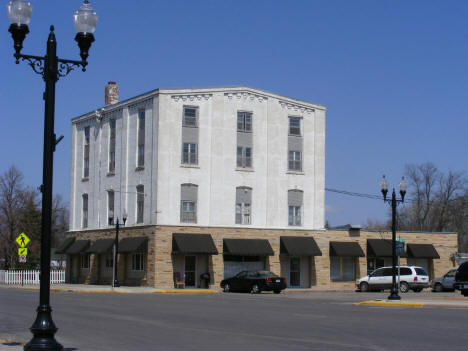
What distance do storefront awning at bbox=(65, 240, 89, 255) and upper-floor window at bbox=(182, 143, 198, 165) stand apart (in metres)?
12.2

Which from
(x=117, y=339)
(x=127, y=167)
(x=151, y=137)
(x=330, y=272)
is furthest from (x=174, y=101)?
(x=117, y=339)

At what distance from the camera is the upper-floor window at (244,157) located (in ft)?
175

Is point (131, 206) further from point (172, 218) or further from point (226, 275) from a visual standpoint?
point (226, 275)

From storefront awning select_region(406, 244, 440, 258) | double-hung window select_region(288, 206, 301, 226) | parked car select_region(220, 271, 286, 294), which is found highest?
double-hung window select_region(288, 206, 301, 226)

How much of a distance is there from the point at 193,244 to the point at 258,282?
7123mm

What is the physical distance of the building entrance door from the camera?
51.2 meters

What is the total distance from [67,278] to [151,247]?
49.4 feet

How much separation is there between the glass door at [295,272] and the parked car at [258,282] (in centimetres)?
912

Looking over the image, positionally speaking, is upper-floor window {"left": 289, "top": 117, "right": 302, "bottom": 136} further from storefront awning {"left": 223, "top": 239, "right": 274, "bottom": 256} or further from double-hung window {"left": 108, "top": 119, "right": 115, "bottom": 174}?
double-hung window {"left": 108, "top": 119, "right": 115, "bottom": 174}

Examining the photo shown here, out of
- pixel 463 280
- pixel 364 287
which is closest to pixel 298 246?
pixel 364 287

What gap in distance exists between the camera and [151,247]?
5016cm

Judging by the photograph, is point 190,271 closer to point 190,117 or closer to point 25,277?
point 190,117

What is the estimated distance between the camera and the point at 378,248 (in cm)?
5741

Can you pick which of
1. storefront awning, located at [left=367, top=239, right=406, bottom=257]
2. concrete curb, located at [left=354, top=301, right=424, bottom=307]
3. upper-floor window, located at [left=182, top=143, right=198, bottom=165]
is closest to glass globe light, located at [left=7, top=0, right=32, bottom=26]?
concrete curb, located at [left=354, top=301, right=424, bottom=307]
